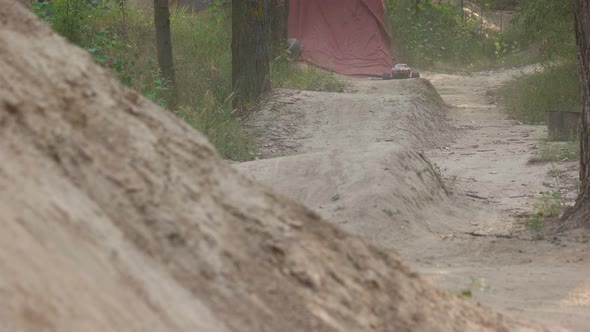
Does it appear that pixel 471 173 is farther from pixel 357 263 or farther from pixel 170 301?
pixel 170 301

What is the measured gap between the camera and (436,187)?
7.95 m

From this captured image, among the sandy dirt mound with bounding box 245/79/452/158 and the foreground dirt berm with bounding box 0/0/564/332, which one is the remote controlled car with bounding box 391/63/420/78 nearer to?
the sandy dirt mound with bounding box 245/79/452/158

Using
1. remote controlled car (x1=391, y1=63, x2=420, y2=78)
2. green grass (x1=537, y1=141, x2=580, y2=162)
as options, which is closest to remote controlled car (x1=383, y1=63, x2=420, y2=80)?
remote controlled car (x1=391, y1=63, x2=420, y2=78)

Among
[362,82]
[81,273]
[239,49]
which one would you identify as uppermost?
[81,273]

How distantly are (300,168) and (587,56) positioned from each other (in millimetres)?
2571

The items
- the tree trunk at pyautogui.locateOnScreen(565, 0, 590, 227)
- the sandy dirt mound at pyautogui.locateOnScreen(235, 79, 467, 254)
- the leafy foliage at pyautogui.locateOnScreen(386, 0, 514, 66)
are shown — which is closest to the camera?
the tree trunk at pyautogui.locateOnScreen(565, 0, 590, 227)

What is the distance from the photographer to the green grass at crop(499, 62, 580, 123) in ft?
44.9

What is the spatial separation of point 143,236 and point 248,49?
29.7ft

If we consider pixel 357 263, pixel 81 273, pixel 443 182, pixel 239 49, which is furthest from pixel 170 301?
pixel 239 49

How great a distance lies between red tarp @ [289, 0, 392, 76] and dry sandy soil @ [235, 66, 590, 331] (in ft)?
14.6

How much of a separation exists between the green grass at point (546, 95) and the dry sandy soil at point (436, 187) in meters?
0.44

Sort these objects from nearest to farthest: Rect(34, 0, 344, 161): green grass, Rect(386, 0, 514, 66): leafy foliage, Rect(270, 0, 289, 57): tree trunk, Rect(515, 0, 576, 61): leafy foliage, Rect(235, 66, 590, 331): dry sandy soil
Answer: Rect(235, 66, 590, 331): dry sandy soil, Rect(34, 0, 344, 161): green grass, Rect(515, 0, 576, 61): leafy foliage, Rect(270, 0, 289, 57): tree trunk, Rect(386, 0, 514, 66): leafy foliage

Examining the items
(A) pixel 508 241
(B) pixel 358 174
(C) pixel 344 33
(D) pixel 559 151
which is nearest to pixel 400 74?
(C) pixel 344 33

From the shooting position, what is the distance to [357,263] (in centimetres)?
354
